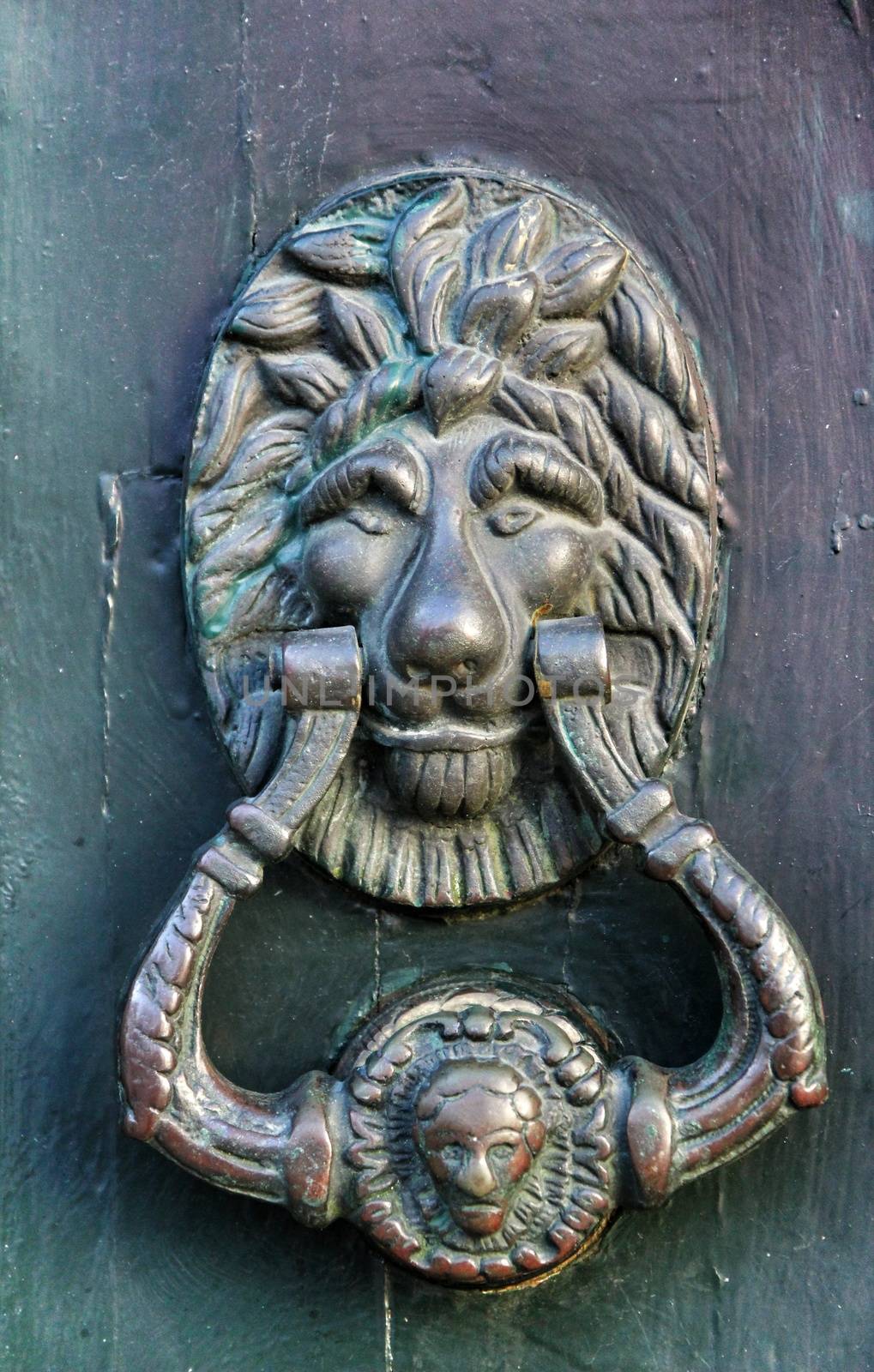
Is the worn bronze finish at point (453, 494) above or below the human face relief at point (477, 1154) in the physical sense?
above

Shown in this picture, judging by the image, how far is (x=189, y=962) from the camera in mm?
840

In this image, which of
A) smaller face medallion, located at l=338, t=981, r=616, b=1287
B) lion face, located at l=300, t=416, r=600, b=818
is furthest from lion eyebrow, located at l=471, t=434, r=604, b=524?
smaller face medallion, located at l=338, t=981, r=616, b=1287

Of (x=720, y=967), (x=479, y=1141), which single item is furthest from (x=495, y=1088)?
(x=720, y=967)

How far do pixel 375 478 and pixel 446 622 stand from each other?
0.12 m

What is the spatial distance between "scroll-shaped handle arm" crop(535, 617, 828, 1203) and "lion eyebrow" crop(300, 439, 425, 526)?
0.45 feet

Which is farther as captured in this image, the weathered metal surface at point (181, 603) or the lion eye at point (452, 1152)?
the weathered metal surface at point (181, 603)

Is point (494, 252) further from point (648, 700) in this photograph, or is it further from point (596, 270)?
point (648, 700)

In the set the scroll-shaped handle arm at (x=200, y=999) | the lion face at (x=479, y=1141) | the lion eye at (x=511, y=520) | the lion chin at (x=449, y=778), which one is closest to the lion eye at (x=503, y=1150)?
the lion face at (x=479, y=1141)

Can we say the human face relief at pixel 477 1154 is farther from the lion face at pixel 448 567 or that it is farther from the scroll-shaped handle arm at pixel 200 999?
the lion face at pixel 448 567

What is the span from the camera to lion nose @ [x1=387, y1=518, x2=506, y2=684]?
0.84 metres

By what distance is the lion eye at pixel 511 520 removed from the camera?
89cm

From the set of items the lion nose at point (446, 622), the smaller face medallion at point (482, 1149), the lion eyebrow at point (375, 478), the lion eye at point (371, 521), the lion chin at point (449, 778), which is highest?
the lion eyebrow at point (375, 478)

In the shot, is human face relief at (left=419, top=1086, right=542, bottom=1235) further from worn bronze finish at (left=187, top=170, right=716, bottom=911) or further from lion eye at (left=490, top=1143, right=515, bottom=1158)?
worn bronze finish at (left=187, top=170, right=716, bottom=911)

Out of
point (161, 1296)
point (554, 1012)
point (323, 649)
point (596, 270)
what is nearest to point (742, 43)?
point (596, 270)
